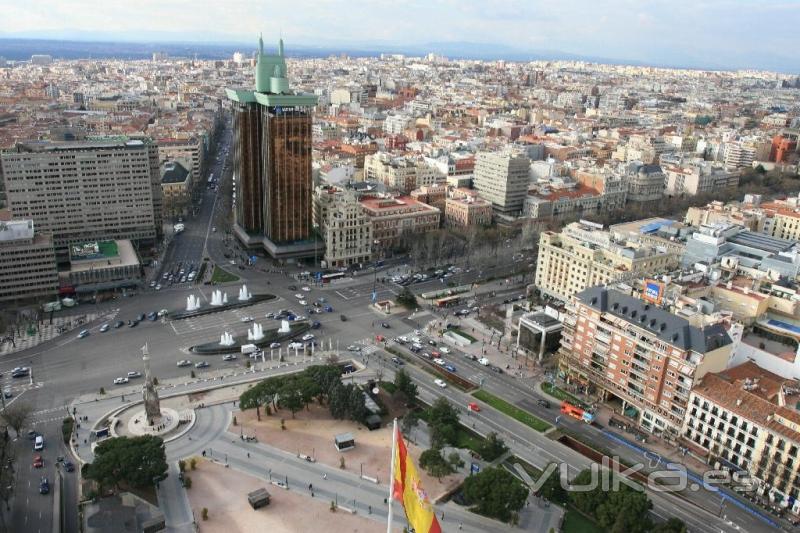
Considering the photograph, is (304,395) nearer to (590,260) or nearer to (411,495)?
(411,495)

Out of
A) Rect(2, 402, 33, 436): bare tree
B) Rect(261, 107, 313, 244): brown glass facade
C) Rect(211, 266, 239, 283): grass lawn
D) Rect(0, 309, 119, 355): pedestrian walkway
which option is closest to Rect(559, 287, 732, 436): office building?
Rect(261, 107, 313, 244): brown glass facade

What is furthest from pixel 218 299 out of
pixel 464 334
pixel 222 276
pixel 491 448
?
pixel 491 448

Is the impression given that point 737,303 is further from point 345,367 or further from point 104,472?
point 104,472

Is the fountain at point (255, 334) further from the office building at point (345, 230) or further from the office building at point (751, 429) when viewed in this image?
the office building at point (751, 429)

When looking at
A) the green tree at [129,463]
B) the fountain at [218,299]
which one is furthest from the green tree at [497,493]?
the fountain at [218,299]

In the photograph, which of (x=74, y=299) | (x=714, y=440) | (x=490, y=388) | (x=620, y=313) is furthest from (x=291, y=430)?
(x=74, y=299)

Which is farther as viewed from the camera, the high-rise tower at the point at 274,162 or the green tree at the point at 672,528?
the high-rise tower at the point at 274,162
